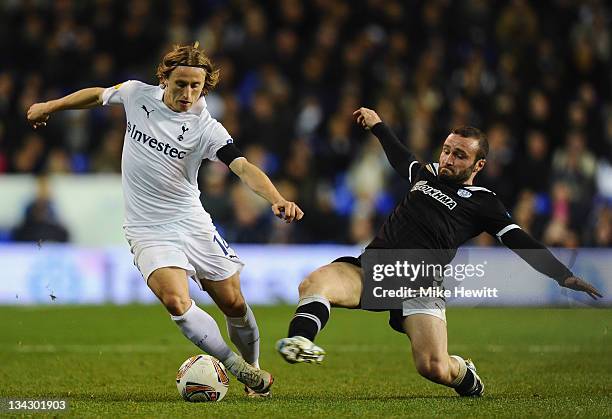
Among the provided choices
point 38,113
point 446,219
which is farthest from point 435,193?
point 38,113

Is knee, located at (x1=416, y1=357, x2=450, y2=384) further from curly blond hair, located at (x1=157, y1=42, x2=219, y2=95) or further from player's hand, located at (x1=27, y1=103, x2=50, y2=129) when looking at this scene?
player's hand, located at (x1=27, y1=103, x2=50, y2=129)

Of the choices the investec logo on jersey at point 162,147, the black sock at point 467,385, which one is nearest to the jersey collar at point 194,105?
the investec logo on jersey at point 162,147

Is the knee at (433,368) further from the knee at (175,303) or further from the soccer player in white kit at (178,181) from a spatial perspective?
the knee at (175,303)

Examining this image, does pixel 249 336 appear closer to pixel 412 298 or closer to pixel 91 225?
pixel 412 298

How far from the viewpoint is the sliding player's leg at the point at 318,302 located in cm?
629

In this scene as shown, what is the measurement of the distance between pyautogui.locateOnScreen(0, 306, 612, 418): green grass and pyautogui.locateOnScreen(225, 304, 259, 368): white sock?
0.28 m

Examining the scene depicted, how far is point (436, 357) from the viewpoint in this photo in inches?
281

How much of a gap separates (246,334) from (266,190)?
51.1 inches

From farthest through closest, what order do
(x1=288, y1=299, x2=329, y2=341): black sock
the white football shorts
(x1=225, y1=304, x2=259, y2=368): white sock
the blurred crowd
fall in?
the blurred crowd < (x1=225, y1=304, x2=259, y2=368): white sock < the white football shorts < (x1=288, y1=299, x2=329, y2=341): black sock

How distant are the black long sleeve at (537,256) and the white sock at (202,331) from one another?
1.94 metres

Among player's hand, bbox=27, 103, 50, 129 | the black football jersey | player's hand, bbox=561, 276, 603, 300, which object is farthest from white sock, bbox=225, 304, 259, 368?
player's hand, bbox=561, 276, 603, 300

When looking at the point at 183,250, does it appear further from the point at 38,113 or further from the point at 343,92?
the point at 343,92

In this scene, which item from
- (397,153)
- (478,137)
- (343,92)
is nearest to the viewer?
(478,137)

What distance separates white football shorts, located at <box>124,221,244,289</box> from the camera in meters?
7.06
